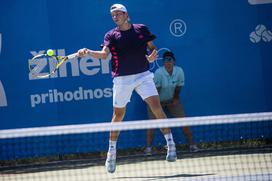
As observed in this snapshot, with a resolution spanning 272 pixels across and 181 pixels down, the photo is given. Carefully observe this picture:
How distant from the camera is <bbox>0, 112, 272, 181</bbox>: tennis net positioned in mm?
8070

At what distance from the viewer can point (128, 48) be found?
7.81 meters

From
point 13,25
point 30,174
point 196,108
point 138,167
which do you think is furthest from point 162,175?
point 13,25

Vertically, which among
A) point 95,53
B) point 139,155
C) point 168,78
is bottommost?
point 139,155

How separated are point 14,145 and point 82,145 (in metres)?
0.88

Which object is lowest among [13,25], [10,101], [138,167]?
[138,167]

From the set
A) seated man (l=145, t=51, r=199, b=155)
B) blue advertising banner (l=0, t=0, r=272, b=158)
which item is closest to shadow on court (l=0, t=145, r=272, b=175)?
seated man (l=145, t=51, r=199, b=155)

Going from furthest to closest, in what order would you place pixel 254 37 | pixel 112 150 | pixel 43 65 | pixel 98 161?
pixel 254 37 → pixel 43 65 → pixel 98 161 → pixel 112 150

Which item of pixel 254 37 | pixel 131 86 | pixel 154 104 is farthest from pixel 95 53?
pixel 254 37

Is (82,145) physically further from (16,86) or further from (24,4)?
(24,4)

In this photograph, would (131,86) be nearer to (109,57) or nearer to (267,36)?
(109,57)

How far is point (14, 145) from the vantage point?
964 centimetres

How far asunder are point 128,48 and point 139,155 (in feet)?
7.83

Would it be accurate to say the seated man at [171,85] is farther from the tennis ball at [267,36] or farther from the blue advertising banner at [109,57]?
the tennis ball at [267,36]

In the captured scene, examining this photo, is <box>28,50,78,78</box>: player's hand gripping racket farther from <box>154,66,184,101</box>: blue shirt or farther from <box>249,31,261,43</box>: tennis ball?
<box>249,31,261,43</box>: tennis ball
